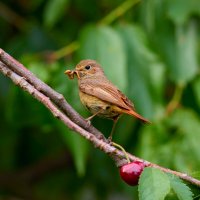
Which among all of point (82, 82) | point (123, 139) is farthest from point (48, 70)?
point (82, 82)

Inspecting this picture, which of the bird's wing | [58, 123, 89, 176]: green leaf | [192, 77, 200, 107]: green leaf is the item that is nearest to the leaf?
[192, 77, 200, 107]: green leaf

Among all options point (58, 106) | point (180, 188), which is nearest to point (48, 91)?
point (58, 106)

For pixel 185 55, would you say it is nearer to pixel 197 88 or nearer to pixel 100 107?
pixel 197 88

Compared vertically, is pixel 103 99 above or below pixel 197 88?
below

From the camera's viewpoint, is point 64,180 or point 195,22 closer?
point 195,22

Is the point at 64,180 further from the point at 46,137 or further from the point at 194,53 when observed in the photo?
the point at 194,53

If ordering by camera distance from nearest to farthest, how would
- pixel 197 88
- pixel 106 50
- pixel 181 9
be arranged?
pixel 106 50, pixel 197 88, pixel 181 9
